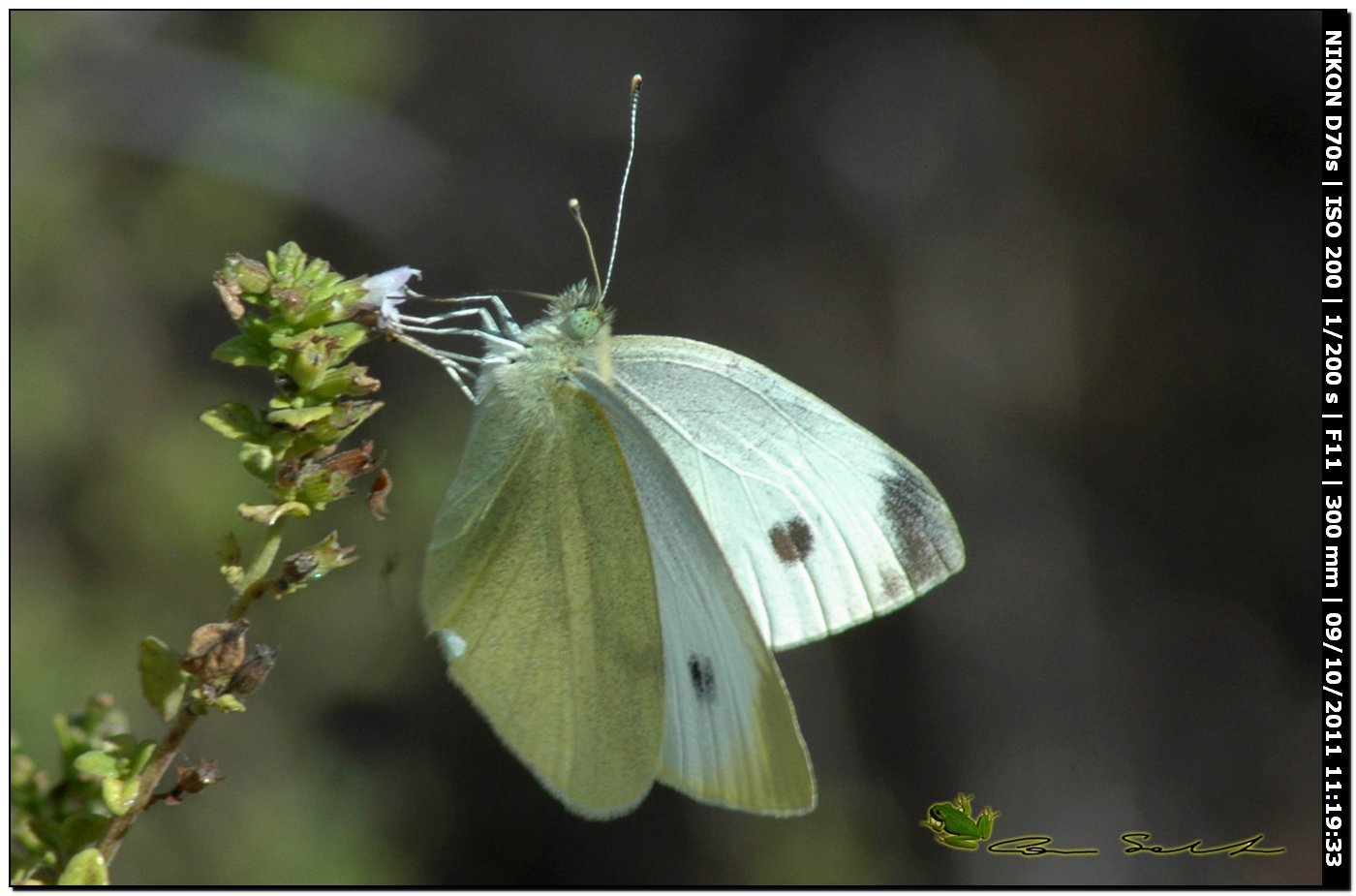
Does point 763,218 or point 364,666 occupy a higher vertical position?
point 763,218

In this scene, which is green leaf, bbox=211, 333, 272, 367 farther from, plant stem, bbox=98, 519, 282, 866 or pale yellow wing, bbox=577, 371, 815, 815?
pale yellow wing, bbox=577, 371, 815, 815

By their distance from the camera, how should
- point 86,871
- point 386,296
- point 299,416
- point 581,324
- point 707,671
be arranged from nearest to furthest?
point 86,871
point 299,416
point 386,296
point 707,671
point 581,324

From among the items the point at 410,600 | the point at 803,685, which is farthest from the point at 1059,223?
the point at 410,600

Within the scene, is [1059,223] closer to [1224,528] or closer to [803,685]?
[1224,528]

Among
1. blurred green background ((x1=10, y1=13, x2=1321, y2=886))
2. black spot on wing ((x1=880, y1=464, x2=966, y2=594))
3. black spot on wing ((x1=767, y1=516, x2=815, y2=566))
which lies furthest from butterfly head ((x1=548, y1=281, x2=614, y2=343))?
blurred green background ((x1=10, y1=13, x2=1321, y2=886))

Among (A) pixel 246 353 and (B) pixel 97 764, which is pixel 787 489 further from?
(B) pixel 97 764

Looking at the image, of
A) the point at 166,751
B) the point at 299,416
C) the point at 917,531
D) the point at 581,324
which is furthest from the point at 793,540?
the point at 166,751

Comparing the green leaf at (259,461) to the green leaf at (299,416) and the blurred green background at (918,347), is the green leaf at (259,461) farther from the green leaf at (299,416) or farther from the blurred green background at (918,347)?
the blurred green background at (918,347)
